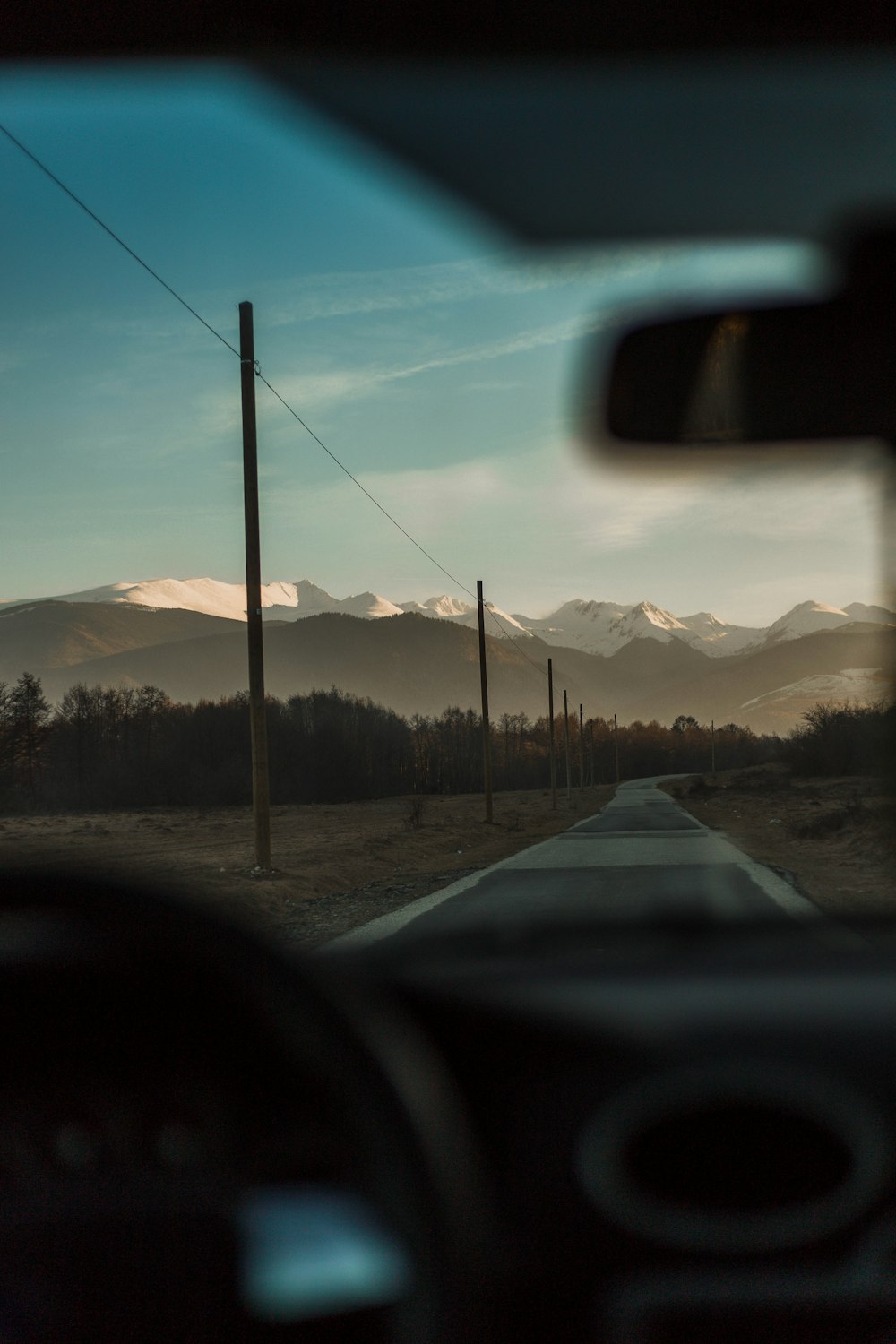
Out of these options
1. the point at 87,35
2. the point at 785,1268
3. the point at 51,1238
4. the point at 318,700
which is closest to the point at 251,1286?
the point at 51,1238

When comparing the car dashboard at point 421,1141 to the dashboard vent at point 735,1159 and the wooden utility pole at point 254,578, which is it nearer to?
the dashboard vent at point 735,1159

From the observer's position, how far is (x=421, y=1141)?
1.54 metres

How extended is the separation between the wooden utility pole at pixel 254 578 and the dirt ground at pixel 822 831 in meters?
7.27

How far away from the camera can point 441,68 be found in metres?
3.73

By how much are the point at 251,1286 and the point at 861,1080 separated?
57.5 inches

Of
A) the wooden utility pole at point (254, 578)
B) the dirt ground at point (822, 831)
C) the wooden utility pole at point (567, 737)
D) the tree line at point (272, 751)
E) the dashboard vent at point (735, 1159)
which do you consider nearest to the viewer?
the dashboard vent at point (735, 1159)

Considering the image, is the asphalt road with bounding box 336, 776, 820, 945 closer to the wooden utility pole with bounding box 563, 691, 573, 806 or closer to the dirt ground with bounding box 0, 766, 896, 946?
the dirt ground with bounding box 0, 766, 896, 946

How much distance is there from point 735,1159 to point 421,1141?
3.34 ft

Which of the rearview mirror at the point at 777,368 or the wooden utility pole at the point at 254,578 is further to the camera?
the wooden utility pole at the point at 254,578

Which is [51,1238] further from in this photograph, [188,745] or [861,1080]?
[188,745]

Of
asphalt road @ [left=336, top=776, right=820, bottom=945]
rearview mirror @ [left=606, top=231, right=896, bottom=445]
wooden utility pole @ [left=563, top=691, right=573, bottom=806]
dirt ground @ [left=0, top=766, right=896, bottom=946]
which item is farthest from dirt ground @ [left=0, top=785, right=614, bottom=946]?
wooden utility pole @ [left=563, top=691, right=573, bottom=806]

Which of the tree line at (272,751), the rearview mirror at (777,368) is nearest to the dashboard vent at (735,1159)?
the rearview mirror at (777,368)

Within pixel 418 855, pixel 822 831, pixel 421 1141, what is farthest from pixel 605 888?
pixel 421 1141

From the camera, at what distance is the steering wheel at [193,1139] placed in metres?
1.46
